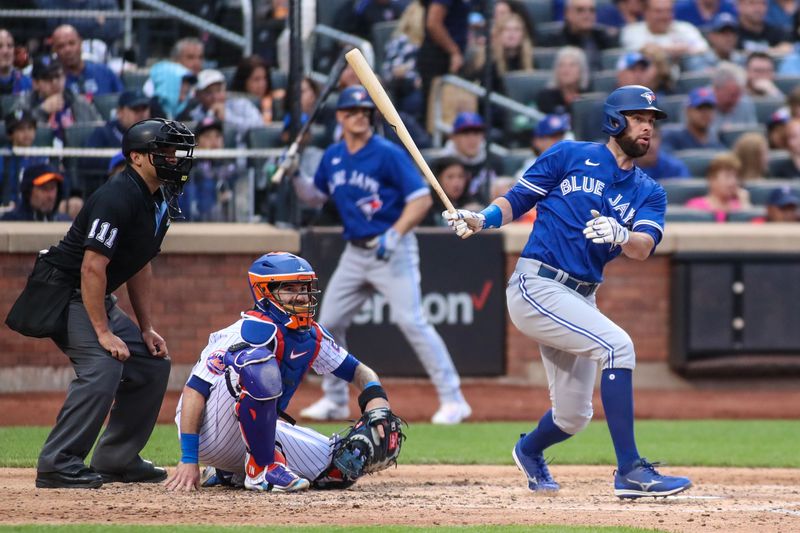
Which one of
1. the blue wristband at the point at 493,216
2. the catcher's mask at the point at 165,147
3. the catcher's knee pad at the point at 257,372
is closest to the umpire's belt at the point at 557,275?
the blue wristband at the point at 493,216

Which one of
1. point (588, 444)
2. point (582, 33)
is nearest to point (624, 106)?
point (588, 444)

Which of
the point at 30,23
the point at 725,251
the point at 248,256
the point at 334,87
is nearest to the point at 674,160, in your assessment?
the point at 725,251

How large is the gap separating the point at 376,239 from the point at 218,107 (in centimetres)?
221

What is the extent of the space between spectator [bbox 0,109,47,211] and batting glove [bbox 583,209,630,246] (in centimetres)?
537

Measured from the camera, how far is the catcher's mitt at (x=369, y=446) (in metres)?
5.77

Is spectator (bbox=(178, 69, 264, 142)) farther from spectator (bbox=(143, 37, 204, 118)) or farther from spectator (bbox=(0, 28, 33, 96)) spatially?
spectator (bbox=(0, 28, 33, 96))

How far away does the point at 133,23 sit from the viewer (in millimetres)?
→ 10125

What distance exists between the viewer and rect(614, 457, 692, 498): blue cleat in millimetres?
5602

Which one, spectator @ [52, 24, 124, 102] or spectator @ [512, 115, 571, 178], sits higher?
spectator @ [52, 24, 124, 102]

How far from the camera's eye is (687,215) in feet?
36.1

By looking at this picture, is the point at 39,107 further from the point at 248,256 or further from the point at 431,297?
the point at 431,297

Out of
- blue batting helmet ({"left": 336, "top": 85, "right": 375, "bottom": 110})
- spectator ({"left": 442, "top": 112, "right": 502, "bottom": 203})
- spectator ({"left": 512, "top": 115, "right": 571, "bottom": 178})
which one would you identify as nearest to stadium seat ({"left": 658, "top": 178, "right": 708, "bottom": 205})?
spectator ({"left": 512, "top": 115, "right": 571, "bottom": 178})

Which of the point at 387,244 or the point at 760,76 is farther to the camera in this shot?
the point at 760,76

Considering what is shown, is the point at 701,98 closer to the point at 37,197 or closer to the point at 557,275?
the point at 37,197
